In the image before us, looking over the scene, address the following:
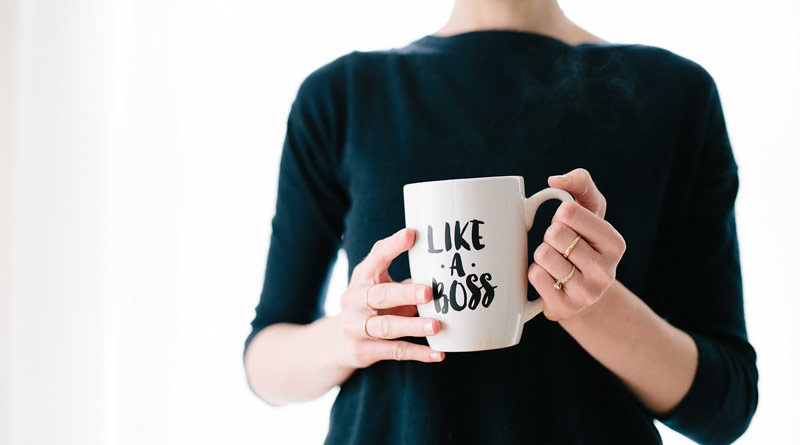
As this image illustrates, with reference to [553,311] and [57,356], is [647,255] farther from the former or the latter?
[57,356]

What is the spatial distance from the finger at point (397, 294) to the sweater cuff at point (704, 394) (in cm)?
33

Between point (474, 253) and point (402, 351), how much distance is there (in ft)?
0.40

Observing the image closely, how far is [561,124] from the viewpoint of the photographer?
75cm

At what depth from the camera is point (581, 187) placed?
1.82 ft

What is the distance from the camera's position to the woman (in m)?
0.68

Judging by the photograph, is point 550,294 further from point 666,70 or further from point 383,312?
point 666,70

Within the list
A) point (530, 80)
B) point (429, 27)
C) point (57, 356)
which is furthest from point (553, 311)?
point (57, 356)

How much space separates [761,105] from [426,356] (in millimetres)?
970

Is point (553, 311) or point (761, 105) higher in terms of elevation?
point (761, 105)

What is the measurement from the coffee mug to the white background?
72 centimetres

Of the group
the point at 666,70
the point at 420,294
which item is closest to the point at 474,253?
the point at 420,294

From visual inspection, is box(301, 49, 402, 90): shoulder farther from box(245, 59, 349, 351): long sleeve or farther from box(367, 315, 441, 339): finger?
box(367, 315, 441, 339): finger

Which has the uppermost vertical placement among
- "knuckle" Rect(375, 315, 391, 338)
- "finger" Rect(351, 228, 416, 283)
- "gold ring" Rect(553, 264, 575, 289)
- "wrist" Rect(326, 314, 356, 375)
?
"finger" Rect(351, 228, 416, 283)

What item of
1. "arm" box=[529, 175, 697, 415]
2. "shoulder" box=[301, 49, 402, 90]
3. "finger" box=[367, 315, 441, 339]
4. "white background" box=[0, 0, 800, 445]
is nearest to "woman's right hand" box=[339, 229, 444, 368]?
"finger" box=[367, 315, 441, 339]
